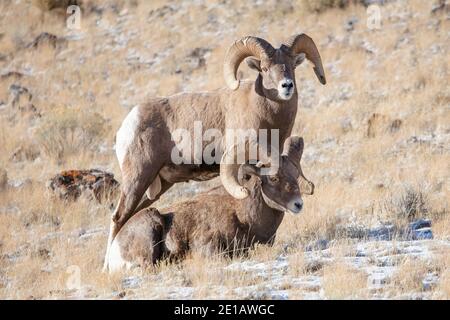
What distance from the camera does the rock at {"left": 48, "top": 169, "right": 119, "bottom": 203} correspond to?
1299 centimetres

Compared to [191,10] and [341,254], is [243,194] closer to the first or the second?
[341,254]

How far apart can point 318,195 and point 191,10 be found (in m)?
12.7

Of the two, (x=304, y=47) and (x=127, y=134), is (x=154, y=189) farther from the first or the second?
(x=304, y=47)

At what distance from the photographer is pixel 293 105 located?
9.72 meters

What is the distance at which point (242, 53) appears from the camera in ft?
33.2

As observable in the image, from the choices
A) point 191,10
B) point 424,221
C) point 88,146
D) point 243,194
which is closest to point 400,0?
point 191,10

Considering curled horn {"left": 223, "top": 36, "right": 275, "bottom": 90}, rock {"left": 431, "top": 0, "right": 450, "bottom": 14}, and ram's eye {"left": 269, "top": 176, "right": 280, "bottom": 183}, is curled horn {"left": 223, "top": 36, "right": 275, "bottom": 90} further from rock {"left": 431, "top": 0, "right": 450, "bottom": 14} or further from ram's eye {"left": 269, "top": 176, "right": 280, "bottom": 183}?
rock {"left": 431, "top": 0, "right": 450, "bottom": 14}

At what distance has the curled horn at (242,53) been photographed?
32.1 ft

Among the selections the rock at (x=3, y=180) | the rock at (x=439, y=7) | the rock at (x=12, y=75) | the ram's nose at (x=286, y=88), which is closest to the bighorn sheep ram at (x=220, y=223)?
the ram's nose at (x=286, y=88)

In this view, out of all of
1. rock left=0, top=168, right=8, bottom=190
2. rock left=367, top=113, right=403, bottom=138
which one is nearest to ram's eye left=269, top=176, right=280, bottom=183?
rock left=367, top=113, right=403, bottom=138

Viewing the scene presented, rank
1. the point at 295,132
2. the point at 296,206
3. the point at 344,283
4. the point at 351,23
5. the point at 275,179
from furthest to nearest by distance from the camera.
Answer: the point at 351,23 < the point at 295,132 < the point at 275,179 < the point at 296,206 < the point at 344,283

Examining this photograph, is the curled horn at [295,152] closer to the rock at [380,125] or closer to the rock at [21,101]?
the rock at [380,125]

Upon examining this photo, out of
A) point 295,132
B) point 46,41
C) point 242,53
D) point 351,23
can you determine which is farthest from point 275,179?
point 46,41

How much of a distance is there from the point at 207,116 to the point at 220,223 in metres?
1.57
